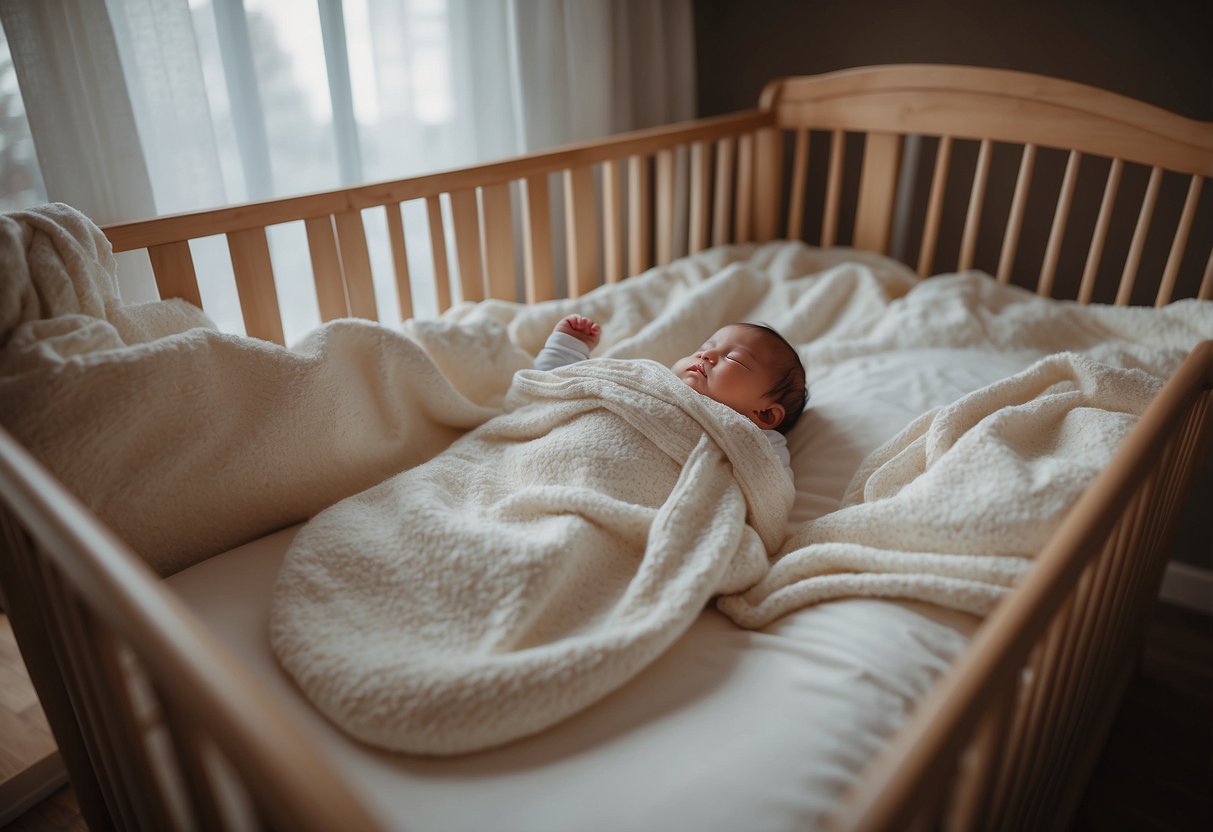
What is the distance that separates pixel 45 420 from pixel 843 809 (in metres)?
0.85

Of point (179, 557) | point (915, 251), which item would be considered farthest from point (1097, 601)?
point (915, 251)

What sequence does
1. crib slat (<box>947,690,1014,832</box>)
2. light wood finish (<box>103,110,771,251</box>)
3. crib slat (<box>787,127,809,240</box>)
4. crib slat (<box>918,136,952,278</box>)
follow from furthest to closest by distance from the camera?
1. crib slat (<box>787,127,809,240</box>)
2. crib slat (<box>918,136,952,278</box>)
3. light wood finish (<box>103,110,771,251</box>)
4. crib slat (<box>947,690,1014,832</box>)

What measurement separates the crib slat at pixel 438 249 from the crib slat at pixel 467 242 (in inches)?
1.1

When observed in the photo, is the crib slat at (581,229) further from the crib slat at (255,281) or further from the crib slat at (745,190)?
the crib slat at (255,281)

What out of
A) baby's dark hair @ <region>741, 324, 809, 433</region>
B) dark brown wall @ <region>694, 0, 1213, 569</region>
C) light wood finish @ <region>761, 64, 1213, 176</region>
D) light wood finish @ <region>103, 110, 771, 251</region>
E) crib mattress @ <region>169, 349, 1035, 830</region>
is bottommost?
crib mattress @ <region>169, 349, 1035, 830</region>

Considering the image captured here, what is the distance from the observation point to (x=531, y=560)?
2.64ft

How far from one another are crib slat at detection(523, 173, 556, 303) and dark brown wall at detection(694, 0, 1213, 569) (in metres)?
0.89

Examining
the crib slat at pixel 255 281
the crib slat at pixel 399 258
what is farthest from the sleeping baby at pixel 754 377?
the crib slat at pixel 255 281

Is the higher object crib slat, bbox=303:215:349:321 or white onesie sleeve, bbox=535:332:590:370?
crib slat, bbox=303:215:349:321

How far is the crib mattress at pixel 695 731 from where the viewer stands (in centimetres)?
63

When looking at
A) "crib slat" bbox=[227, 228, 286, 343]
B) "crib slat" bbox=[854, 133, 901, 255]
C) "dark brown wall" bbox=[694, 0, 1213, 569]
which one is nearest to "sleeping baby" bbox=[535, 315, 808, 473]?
"crib slat" bbox=[227, 228, 286, 343]

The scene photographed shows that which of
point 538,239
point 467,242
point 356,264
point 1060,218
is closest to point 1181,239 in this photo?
point 1060,218

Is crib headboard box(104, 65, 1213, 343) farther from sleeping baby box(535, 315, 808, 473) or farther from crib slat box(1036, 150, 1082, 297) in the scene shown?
sleeping baby box(535, 315, 808, 473)

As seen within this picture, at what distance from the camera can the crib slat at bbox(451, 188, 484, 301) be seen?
140 cm
